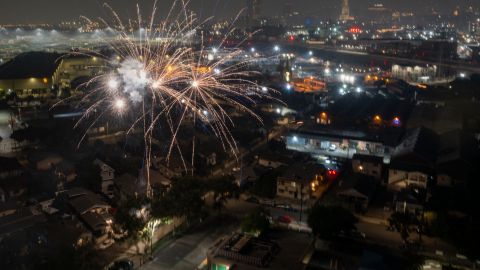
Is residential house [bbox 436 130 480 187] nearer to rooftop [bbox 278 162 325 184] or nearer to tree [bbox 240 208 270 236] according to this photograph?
rooftop [bbox 278 162 325 184]

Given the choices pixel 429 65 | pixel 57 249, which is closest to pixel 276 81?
pixel 429 65

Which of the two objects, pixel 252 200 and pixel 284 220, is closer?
pixel 284 220

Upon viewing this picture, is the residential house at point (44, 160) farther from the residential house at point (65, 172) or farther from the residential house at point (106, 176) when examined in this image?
the residential house at point (106, 176)

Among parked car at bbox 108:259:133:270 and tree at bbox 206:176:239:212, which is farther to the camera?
tree at bbox 206:176:239:212

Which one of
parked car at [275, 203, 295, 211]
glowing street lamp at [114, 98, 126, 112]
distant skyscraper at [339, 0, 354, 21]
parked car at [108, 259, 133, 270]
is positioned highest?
distant skyscraper at [339, 0, 354, 21]

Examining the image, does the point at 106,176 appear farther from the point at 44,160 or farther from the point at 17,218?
the point at 17,218

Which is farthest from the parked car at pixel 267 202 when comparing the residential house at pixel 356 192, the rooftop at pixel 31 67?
the rooftop at pixel 31 67

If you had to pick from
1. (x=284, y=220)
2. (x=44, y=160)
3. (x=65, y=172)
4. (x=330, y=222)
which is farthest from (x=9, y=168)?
(x=330, y=222)

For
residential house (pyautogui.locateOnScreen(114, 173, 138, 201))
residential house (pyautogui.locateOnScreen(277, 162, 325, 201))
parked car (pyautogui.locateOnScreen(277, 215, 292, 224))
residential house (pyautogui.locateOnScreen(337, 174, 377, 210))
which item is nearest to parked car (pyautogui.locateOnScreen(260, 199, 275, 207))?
residential house (pyautogui.locateOnScreen(277, 162, 325, 201))
